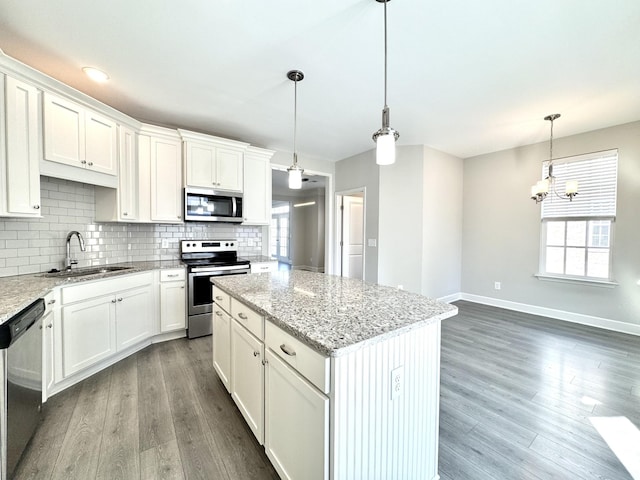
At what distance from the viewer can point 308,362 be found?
3.48ft

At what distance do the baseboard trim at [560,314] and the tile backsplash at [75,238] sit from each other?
4557 mm

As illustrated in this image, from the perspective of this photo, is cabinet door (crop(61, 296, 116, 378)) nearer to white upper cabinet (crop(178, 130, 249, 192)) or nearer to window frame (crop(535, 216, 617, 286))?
white upper cabinet (crop(178, 130, 249, 192))

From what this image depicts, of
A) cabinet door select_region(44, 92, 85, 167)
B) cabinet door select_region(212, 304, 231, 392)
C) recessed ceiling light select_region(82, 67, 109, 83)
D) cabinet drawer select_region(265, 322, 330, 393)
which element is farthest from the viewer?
recessed ceiling light select_region(82, 67, 109, 83)

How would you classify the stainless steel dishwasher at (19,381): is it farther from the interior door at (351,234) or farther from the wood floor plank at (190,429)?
the interior door at (351,234)

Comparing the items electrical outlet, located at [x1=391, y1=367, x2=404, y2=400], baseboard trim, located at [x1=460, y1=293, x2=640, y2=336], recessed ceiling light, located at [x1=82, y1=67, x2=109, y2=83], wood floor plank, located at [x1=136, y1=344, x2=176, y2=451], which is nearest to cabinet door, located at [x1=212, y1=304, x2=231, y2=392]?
wood floor plank, located at [x1=136, y1=344, x2=176, y2=451]

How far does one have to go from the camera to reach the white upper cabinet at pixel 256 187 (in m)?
3.82

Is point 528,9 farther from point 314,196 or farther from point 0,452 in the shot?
point 314,196

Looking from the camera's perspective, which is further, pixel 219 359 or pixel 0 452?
pixel 219 359

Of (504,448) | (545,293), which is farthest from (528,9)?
(545,293)

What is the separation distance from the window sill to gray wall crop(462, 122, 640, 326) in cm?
5

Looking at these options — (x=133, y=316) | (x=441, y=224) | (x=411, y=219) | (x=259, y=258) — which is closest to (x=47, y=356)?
(x=133, y=316)

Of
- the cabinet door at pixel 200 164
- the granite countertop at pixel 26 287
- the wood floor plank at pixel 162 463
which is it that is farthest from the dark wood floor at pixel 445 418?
the cabinet door at pixel 200 164

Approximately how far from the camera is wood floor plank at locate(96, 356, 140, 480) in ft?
4.75

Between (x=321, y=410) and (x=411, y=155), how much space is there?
13.5ft
